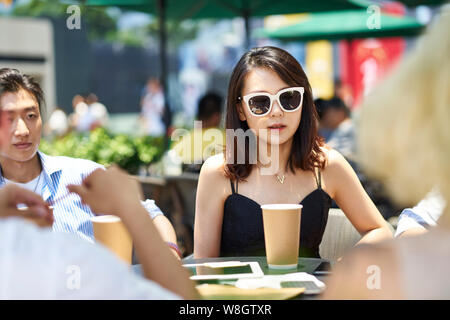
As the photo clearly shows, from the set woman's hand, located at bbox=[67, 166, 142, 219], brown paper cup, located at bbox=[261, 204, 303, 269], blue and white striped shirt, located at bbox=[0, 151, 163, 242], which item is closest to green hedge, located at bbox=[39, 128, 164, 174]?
blue and white striped shirt, located at bbox=[0, 151, 163, 242]

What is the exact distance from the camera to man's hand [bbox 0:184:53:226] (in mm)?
1475

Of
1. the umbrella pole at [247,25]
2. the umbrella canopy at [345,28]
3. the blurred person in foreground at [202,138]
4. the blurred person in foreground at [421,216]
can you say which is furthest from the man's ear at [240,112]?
the umbrella canopy at [345,28]

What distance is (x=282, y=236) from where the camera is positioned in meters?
1.96

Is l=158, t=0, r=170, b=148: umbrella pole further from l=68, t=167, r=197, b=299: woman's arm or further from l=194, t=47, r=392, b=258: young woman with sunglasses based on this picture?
l=68, t=167, r=197, b=299: woman's arm

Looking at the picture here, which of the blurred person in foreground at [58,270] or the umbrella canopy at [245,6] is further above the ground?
the umbrella canopy at [245,6]

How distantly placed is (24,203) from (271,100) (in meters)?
1.26

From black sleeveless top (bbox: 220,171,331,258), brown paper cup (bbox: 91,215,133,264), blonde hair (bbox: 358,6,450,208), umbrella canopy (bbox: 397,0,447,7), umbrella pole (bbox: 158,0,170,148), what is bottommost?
black sleeveless top (bbox: 220,171,331,258)

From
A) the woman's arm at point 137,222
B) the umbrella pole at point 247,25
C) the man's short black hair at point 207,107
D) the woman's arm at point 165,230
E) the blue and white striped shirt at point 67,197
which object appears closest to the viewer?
the woman's arm at point 137,222

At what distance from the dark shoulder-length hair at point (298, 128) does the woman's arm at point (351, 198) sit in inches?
2.3

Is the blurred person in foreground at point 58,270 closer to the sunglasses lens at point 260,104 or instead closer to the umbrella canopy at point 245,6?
the sunglasses lens at point 260,104

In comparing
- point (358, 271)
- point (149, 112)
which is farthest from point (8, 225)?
point (149, 112)

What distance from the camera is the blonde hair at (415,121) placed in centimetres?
116

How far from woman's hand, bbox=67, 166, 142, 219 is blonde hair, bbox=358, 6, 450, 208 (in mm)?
509
